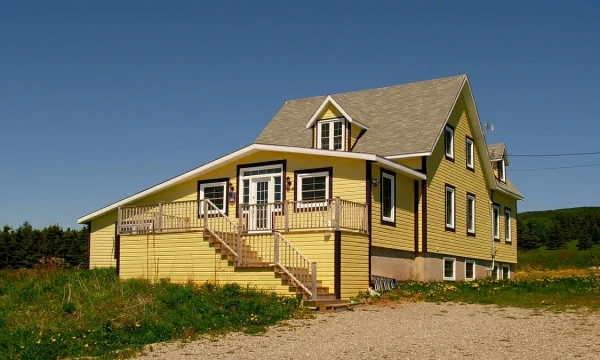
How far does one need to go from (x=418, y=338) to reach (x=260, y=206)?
39.4 feet

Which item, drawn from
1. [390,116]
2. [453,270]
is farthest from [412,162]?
[453,270]

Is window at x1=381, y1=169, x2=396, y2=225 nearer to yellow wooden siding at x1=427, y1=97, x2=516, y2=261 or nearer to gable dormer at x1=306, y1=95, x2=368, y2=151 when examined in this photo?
yellow wooden siding at x1=427, y1=97, x2=516, y2=261

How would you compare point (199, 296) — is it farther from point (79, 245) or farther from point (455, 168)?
point (79, 245)

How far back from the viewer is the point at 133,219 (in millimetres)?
26531

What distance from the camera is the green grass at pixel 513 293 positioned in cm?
2053

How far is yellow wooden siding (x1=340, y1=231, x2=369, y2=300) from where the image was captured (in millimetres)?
22156

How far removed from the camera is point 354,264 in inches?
893

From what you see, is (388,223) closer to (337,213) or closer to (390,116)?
(337,213)

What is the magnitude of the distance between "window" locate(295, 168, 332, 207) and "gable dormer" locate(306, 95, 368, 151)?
2.88 metres

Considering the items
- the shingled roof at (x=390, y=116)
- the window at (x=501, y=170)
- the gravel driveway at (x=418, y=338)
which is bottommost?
the gravel driveway at (x=418, y=338)

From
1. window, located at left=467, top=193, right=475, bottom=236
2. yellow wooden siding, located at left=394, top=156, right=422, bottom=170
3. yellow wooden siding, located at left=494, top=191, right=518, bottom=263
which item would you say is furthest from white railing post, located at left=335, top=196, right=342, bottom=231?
yellow wooden siding, located at left=494, top=191, right=518, bottom=263

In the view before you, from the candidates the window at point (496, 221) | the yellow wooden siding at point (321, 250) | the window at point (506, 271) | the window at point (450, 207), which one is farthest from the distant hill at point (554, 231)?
the yellow wooden siding at point (321, 250)

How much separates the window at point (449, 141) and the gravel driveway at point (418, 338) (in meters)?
11.7

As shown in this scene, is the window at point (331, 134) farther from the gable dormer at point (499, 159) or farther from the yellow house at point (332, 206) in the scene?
the gable dormer at point (499, 159)
